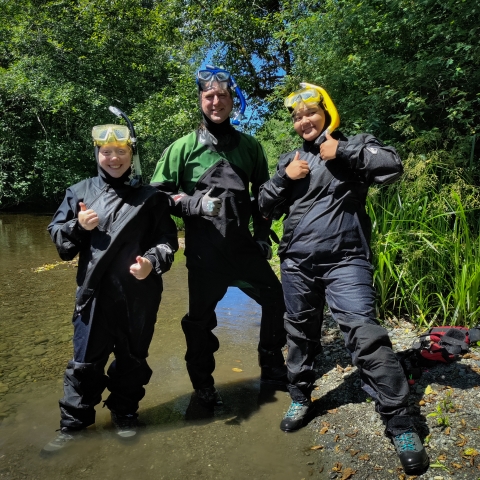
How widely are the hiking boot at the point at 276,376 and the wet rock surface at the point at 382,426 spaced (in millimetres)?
275

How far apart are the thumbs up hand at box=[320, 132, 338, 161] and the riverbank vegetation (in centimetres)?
169

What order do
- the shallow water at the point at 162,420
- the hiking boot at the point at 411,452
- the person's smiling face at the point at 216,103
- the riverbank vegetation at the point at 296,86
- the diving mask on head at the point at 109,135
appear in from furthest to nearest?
the riverbank vegetation at the point at 296,86
the person's smiling face at the point at 216,103
the diving mask on head at the point at 109,135
the shallow water at the point at 162,420
the hiking boot at the point at 411,452

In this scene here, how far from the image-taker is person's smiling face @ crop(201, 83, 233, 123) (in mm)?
3234

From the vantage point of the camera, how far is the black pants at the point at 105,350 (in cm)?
284

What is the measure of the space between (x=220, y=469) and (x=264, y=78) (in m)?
13.1

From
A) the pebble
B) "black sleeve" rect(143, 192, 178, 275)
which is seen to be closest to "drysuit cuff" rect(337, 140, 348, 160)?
"black sleeve" rect(143, 192, 178, 275)

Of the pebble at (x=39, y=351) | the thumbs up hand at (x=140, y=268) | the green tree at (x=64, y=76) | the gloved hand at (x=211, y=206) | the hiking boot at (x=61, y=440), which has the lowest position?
the pebble at (x=39, y=351)

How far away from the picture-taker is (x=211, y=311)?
3.41 metres

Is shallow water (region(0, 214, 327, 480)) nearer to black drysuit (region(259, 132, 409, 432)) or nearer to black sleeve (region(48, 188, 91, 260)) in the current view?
black drysuit (region(259, 132, 409, 432))

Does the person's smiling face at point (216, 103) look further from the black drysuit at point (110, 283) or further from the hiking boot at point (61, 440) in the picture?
the hiking boot at point (61, 440)

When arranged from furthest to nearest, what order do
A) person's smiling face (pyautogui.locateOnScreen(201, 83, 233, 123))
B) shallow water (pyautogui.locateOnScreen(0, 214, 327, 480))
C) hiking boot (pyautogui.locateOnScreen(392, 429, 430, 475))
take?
person's smiling face (pyautogui.locateOnScreen(201, 83, 233, 123)), shallow water (pyautogui.locateOnScreen(0, 214, 327, 480)), hiking boot (pyautogui.locateOnScreen(392, 429, 430, 475))

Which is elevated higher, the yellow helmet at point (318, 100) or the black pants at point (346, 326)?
the yellow helmet at point (318, 100)

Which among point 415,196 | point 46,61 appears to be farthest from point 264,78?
point 415,196

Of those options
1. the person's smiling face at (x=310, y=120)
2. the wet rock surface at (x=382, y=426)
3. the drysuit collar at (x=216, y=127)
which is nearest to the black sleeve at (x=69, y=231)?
the drysuit collar at (x=216, y=127)
